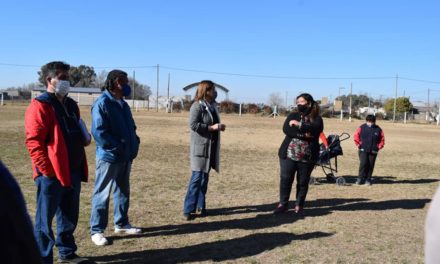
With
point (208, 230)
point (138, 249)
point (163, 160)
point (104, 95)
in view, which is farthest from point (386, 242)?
point (163, 160)

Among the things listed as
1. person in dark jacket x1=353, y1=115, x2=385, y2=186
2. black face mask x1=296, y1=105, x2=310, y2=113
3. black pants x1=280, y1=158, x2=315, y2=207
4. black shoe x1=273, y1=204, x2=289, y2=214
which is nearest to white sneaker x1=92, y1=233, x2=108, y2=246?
black shoe x1=273, y1=204, x2=289, y2=214

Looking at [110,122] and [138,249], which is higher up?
[110,122]

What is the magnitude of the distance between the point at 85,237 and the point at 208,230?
1.58 metres

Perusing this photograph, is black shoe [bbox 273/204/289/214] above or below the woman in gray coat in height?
below

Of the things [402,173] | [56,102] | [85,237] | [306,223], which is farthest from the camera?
[402,173]

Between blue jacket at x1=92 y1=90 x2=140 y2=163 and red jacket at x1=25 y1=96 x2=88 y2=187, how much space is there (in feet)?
2.97

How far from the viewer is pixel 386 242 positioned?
222 inches

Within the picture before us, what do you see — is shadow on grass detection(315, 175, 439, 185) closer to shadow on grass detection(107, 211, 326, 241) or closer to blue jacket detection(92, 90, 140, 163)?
shadow on grass detection(107, 211, 326, 241)

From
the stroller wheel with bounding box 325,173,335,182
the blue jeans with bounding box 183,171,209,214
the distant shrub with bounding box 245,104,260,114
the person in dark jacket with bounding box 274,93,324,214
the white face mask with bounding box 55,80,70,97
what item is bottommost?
the stroller wheel with bounding box 325,173,335,182

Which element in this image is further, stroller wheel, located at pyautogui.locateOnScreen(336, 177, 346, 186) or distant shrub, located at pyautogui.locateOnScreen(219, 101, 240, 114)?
distant shrub, located at pyautogui.locateOnScreen(219, 101, 240, 114)

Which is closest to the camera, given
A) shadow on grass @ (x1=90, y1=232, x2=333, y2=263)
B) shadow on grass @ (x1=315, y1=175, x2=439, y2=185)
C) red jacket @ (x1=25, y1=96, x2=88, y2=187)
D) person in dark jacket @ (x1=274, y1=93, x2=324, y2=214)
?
red jacket @ (x1=25, y1=96, x2=88, y2=187)

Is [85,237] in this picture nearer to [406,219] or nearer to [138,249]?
[138,249]

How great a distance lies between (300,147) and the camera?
674cm

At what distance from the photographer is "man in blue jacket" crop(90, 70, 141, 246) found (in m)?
5.00
